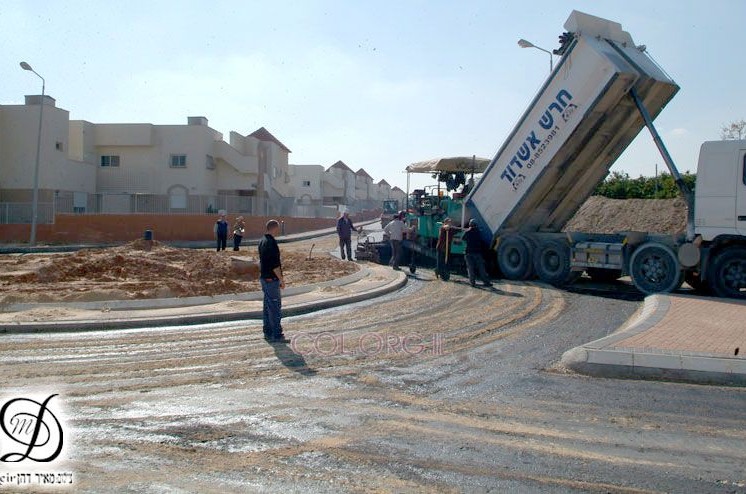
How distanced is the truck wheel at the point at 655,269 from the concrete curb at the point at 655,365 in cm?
640

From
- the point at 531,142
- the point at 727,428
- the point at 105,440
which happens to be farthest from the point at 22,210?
the point at 727,428

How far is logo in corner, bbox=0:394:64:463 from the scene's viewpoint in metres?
4.83

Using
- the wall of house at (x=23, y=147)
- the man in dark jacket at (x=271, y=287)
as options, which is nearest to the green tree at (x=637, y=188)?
the man in dark jacket at (x=271, y=287)

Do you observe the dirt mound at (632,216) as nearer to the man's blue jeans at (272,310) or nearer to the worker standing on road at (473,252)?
the worker standing on road at (473,252)

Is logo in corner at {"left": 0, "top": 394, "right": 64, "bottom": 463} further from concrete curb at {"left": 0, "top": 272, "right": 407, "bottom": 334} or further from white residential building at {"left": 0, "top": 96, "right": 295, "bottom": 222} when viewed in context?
white residential building at {"left": 0, "top": 96, "right": 295, "bottom": 222}

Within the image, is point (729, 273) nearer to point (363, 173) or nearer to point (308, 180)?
point (308, 180)

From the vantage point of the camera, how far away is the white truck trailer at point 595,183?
12945mm

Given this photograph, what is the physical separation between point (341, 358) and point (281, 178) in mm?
49618

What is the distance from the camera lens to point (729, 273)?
13.0m

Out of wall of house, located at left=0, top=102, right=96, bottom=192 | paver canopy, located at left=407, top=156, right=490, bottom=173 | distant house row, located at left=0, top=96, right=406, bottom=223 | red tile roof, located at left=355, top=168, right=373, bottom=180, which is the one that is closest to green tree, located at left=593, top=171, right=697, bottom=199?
distant house row, located at left=0, top=96, right=406, bottom=223

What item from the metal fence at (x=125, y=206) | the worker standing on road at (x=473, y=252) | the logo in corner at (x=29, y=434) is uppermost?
the metal fence at (x=125, y=206)

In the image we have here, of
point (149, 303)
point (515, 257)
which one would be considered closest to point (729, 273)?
point (515, 257)

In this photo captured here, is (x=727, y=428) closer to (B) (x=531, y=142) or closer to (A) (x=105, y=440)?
(A) (x=105, y=440)

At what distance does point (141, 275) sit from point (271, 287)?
7463mm
